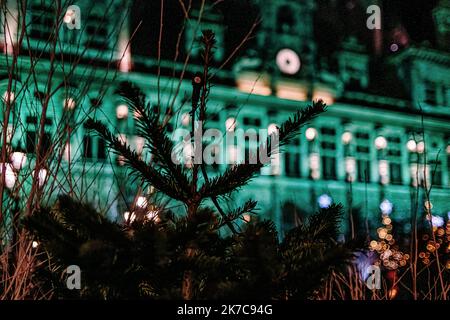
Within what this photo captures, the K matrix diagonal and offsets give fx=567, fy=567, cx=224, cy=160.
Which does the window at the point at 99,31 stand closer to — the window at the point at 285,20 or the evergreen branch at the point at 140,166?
the evergreen branch at the point at 140,166

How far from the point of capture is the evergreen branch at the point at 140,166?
95cm

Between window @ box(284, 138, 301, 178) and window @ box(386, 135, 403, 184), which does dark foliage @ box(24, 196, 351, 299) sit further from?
window @ box(386, 135, 403, 184)

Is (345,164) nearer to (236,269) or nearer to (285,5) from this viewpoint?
(285,5)

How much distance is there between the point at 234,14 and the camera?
49.6 feet

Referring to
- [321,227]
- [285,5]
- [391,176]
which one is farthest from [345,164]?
[321,227]

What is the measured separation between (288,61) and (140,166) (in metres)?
16.4

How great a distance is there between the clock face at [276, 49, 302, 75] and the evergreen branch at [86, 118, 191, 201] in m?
15.9

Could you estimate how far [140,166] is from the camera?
0.95 metres

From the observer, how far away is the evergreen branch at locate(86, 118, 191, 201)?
3.10ft

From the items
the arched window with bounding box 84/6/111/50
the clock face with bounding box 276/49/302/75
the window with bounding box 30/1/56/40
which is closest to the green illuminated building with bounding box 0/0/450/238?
the clock face with bounding box 276/49/302/75

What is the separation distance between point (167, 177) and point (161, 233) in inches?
10.2

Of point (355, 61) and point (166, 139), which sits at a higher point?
point (355, 61)

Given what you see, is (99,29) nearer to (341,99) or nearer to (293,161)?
(293,161)
